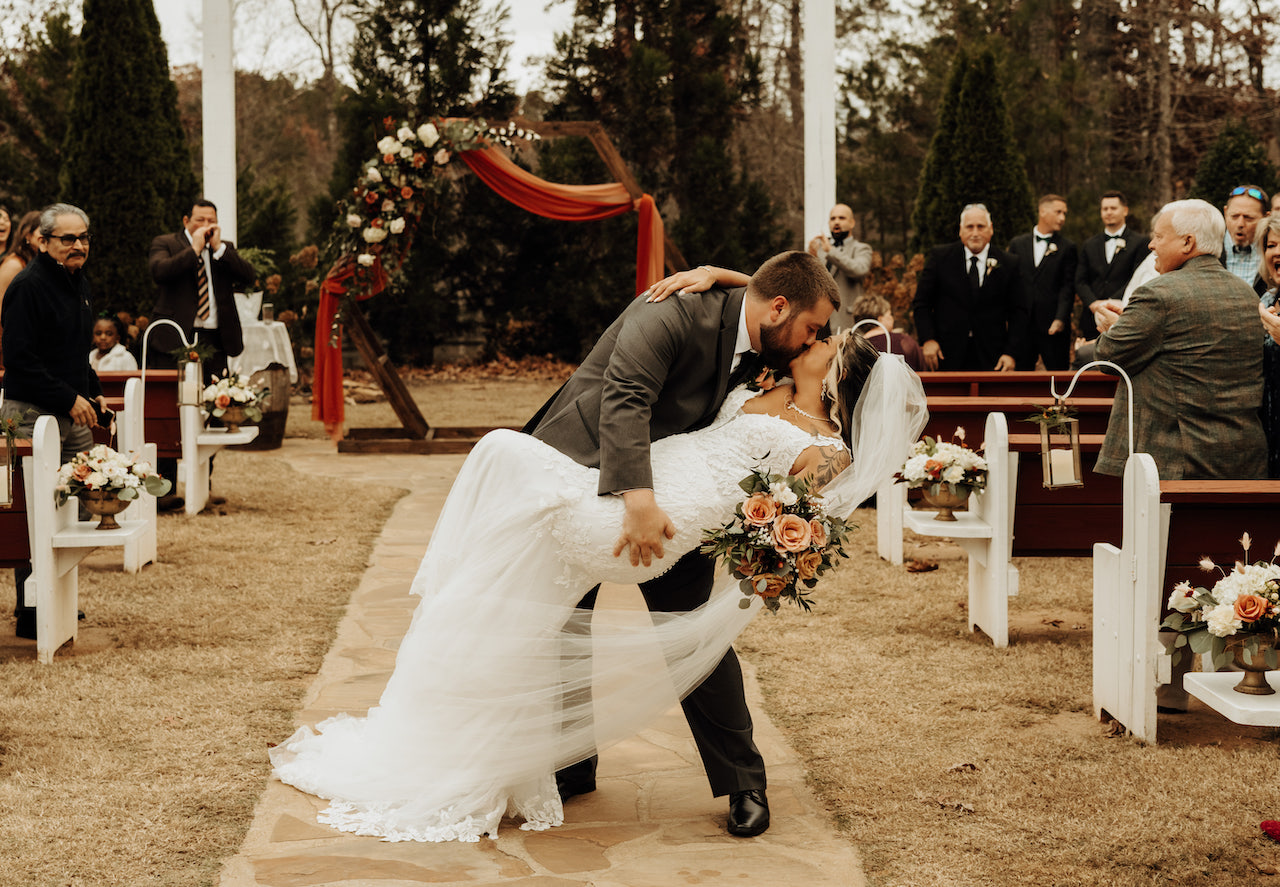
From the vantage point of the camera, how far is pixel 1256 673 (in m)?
3.60

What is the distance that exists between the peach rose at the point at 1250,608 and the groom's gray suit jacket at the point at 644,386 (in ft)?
5.00

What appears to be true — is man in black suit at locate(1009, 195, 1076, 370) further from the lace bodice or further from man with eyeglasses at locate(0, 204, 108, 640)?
the lace bodice

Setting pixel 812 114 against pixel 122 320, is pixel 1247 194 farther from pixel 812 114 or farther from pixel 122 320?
pixel 122 320

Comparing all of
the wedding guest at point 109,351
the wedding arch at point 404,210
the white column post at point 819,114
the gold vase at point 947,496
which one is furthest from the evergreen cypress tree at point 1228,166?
the wedding guest at point 109,351

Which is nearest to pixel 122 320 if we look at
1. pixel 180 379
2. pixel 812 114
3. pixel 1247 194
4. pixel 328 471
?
pixel 328 471

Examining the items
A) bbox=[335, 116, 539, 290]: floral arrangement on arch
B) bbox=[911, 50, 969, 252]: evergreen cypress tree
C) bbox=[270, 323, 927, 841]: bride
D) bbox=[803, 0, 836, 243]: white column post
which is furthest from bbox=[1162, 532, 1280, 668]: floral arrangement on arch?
bbox=[911, 50, 969, 252]: evergreen cypress tree

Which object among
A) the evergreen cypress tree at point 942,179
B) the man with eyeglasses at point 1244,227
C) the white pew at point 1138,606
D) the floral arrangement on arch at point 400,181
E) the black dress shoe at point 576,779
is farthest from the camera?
the evergreen cypress tree at point 942,179

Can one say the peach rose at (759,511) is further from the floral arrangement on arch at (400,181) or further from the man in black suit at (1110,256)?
the floral arrangement on arch at (400,181)

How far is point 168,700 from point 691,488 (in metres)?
2.46

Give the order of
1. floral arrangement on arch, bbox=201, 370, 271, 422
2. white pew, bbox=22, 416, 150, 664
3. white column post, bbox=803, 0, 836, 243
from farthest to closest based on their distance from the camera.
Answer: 1. white column post, bbox=803, 0, 836, 243
2. floral arrangement on arch, bbox=201, 370, 271, 422
3. white pew, bbox=22, 416, 150, 664

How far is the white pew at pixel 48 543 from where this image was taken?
541 cm

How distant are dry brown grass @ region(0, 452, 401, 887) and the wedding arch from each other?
11.5 feet

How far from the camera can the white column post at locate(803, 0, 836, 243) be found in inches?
484

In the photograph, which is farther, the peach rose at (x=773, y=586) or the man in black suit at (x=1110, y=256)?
the man in black suit at (x=1110, y=256)
